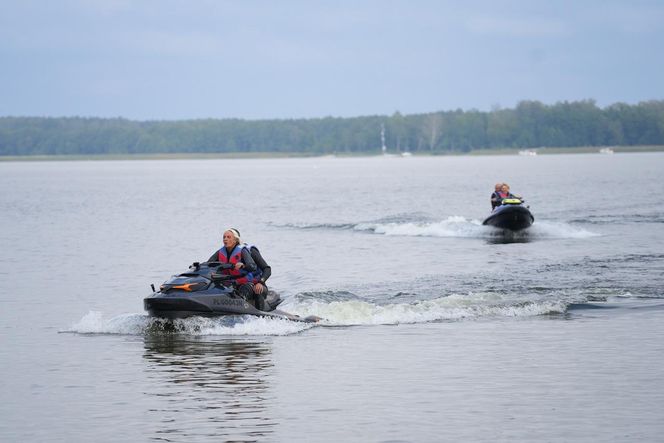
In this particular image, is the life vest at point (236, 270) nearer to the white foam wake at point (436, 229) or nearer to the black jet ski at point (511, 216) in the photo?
the black jet ski at point (511, 216)

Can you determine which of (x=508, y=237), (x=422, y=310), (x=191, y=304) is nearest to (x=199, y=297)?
(x=191, y=304)

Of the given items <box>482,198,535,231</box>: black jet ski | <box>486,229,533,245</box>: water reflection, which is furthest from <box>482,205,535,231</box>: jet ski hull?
<box>486,229,533,245</box>: water reflection

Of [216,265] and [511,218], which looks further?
[511,218]

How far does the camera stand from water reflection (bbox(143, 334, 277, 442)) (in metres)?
13.8

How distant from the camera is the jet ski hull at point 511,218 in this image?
40406 millimetres

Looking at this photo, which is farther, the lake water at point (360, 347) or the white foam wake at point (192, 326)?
the white foam wake at point (192, 326)

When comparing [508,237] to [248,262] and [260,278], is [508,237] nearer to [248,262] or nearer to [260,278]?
[260,278]

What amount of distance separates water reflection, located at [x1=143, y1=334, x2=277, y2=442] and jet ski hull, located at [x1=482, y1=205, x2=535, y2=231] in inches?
853

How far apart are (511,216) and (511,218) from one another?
9 cm

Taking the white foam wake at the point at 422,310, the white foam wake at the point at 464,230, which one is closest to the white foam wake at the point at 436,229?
the white foam wake at the point at 464,230

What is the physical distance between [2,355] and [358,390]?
6415 mm

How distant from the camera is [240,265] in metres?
20.5

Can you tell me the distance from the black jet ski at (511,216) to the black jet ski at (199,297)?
68.3 ft

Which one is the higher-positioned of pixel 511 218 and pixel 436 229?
pixel 511 218
